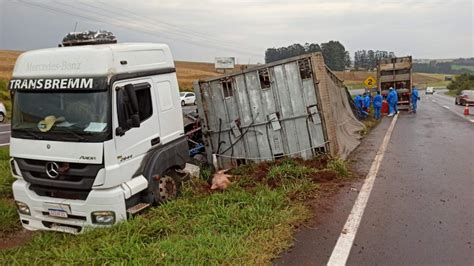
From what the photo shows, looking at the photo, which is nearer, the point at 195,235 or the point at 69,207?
Result: the point at 195,235

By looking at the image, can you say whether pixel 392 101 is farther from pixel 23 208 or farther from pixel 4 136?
pixel 23 208

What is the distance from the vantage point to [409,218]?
5406 millimetres

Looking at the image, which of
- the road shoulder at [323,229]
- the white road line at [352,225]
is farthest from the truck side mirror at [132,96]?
the white road line at [352,225]

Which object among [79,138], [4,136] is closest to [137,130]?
[79,138]

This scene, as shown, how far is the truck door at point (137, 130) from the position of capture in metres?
5.06

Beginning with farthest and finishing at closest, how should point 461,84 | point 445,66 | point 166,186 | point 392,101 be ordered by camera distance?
1. point 445,66
2. point 461,84
3. point 392,101
4. point 166,186

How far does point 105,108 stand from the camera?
4.97 meters

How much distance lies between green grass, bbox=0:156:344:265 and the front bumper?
0.14 m

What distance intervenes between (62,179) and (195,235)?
5.99 ft

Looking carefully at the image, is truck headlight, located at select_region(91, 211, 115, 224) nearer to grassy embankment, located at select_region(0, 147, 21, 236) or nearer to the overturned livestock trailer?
grassy embankment, located at select_region(0, 147, 21, 236)

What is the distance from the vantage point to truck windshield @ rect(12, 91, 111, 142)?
493 centimetres

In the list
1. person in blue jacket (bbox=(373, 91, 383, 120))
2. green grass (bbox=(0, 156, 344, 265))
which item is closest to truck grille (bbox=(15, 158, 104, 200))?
green grass (bbox=(0, 156, 344, 265))

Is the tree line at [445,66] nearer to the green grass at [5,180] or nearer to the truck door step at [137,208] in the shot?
the green grass at [5,180]

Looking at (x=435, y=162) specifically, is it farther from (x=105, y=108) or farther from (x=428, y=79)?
(x=428, y=79)
